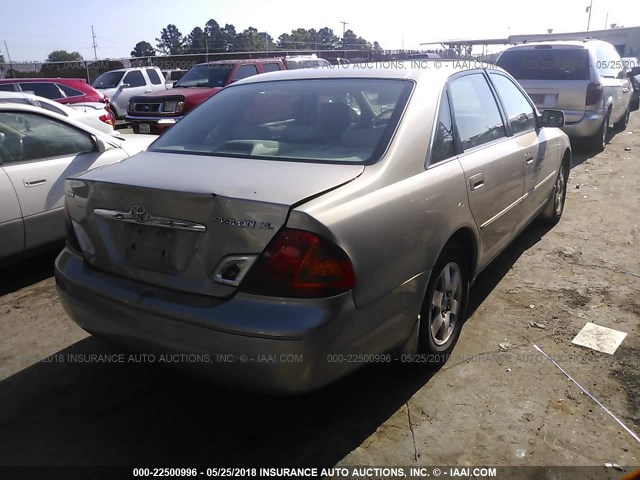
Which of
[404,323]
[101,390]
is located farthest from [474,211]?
[101,390]

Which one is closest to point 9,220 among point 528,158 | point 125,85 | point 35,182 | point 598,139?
point 35,182

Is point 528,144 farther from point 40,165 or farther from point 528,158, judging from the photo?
point 40,165

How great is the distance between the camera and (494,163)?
3527 millimetres

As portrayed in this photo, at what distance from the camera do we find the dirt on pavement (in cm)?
250

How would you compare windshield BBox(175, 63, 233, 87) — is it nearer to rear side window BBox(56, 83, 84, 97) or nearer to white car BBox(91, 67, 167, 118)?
rear side window BBox(56, 83, 84, 97)

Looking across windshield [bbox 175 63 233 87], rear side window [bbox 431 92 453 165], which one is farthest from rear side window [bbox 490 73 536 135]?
windshield [bbox 175 63 233 87]

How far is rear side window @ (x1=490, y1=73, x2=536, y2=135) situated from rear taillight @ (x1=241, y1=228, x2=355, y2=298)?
8.50 ft

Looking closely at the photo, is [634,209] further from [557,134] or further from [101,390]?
[101,390]

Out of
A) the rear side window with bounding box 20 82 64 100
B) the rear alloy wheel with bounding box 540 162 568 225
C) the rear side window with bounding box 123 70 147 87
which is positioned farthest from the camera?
the rear side window with bounding box 123 70 147 87

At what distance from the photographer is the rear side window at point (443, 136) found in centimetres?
296

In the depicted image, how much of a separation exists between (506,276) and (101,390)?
3197 millimetres

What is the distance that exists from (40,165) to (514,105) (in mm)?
3925

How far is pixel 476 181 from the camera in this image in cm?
324

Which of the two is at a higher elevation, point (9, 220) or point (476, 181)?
point (476, 181)
